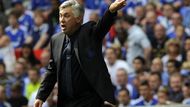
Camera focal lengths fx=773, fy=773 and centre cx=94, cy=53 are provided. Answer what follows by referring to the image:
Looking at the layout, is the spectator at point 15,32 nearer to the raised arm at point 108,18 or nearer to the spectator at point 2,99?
the spectator at point 2,99

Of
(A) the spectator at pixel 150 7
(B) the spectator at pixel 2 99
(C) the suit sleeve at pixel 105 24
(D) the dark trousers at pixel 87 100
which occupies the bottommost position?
(B) the spectator at pixel 2 99

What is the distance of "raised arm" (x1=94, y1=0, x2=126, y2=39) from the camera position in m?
7.47

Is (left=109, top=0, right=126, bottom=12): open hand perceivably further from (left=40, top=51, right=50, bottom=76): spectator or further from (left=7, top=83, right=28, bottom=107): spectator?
(left=40, top=51, right=50, bottom=76): spectator

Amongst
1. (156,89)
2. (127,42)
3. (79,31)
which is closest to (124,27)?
(127,42)

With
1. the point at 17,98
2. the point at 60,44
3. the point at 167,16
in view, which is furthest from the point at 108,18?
the point at 167,16

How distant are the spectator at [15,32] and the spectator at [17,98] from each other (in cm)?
334

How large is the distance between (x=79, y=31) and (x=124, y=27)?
8.01 meters

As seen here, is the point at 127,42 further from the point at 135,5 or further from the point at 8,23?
the point at 8,23

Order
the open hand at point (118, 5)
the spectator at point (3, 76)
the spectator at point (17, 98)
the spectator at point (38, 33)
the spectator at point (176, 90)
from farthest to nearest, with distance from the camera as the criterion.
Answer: the spectator at point (38, 33)
the spectator at point (3, 76)
the spectator at point (17, 98)
the spectator at point (176, 90)
the open hand at point (118, 5)

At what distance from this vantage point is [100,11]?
17422 mm

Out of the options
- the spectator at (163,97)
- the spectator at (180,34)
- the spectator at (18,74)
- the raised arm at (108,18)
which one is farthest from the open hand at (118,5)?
the spectator at (18,74)

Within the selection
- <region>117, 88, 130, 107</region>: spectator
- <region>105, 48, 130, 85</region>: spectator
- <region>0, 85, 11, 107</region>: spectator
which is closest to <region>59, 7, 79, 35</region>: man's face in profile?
<region>117, 88, 130, 107</region>: spectator

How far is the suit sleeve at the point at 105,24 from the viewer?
7.55m

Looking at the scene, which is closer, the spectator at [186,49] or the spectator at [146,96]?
the spectator at [146,96]
